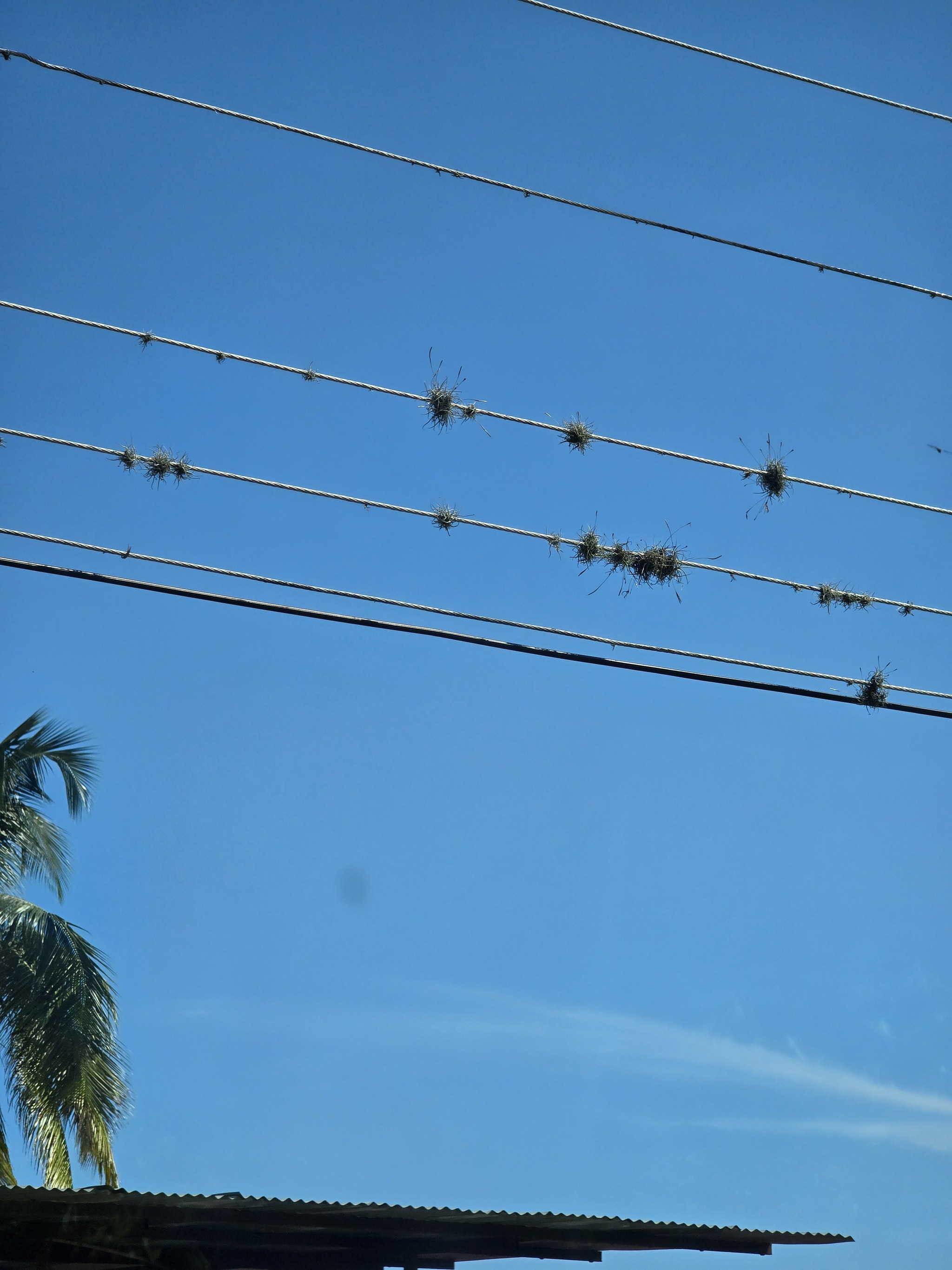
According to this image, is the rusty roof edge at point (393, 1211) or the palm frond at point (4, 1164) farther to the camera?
the palm frond at point (4, 1164)

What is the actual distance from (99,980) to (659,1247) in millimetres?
6922

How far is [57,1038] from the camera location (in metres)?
13.1

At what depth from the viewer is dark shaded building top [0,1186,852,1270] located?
8.52m

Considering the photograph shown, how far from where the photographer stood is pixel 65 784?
50.1 feet

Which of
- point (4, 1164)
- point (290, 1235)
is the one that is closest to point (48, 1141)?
point (4, 1164)

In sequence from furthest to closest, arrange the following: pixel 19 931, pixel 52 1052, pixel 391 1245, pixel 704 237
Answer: pixel 19 931, pixel 52 1052, pixel 391 1245, pixel 704 237

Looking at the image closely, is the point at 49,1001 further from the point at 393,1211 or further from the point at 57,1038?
the point at 393,1211

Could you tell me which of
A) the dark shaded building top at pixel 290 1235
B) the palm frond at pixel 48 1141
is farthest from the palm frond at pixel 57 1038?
the dark shaded building top at pixel 290 1235

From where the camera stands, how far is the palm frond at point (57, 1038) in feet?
42.7

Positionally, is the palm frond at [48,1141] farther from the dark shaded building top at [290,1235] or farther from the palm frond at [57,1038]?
the dark shaded building top at [290,1235]

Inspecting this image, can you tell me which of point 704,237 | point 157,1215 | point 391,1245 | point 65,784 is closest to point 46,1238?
point 157,1215

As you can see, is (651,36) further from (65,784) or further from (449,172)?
(65,784)

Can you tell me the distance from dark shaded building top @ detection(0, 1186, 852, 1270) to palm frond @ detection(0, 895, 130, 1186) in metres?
4.01

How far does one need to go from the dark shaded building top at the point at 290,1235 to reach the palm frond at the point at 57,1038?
401 centimetres
